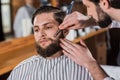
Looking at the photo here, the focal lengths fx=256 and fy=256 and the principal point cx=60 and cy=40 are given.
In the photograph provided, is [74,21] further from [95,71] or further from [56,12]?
[95,71]

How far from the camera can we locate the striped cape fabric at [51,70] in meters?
0.95

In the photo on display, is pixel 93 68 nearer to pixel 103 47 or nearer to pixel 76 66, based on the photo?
pixel 76 66

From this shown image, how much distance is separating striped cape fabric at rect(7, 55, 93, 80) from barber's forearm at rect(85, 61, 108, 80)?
43 millimetres

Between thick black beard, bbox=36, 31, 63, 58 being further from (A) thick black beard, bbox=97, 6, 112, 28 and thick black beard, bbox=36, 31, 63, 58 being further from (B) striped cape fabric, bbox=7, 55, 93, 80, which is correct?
(A) thick black beard, bbox=97, 6, 112, 28

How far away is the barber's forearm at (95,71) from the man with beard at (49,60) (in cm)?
3

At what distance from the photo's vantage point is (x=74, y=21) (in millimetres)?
921

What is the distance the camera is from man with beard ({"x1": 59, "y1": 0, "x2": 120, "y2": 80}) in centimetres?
87

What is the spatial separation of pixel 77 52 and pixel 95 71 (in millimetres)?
90

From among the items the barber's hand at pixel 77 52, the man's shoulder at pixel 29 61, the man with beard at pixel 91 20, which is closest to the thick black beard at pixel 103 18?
the man with beard at pixel 91 20

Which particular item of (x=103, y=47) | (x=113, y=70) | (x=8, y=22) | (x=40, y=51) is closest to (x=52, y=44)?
(x=40, y=51)

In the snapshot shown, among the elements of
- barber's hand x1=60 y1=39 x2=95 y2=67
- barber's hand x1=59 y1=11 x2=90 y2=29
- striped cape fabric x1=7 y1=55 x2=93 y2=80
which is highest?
barber's hand x1=59 y1=11 x2=90 y2=29

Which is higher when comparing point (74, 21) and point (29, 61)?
point (74, 21)

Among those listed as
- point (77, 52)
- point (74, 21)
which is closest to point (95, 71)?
point (77, 52)

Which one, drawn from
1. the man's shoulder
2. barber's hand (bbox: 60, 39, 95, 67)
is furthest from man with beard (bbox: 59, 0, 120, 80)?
the man's shoulder
